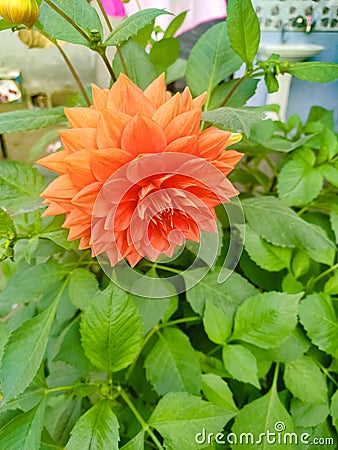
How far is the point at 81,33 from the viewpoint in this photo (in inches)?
11.4

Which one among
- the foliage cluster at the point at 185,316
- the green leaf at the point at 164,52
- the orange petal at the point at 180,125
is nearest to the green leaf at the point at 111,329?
the foliage cluster at the point at 185,316

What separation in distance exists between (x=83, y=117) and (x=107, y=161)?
0.14 feet

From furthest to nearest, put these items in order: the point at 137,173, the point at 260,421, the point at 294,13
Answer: the point at 294,13
the point at 260,421
the point at 137,173

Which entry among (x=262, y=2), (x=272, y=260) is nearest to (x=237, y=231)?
(x=272, y=260)

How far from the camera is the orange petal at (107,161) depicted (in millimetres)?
227

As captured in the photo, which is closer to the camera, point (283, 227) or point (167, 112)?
point (167, 112)

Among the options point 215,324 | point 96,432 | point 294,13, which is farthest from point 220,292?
point 294,13

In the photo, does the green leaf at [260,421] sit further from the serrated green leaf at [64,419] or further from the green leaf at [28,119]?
the green leaf at [28,119]

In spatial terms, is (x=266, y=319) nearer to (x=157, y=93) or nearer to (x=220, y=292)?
(x=220, y=292)

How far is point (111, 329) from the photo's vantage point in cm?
28

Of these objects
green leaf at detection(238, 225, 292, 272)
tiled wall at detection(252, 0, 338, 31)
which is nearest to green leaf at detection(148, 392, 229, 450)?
green leaf at detection(238, 225, 292, 272)

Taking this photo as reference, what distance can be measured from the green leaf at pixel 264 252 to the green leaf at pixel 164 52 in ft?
0.51

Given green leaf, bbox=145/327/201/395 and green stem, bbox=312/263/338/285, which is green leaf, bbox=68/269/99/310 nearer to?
green leaf, bbox=145/327/201/395

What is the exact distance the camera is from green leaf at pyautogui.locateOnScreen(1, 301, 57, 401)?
0.89 feet
